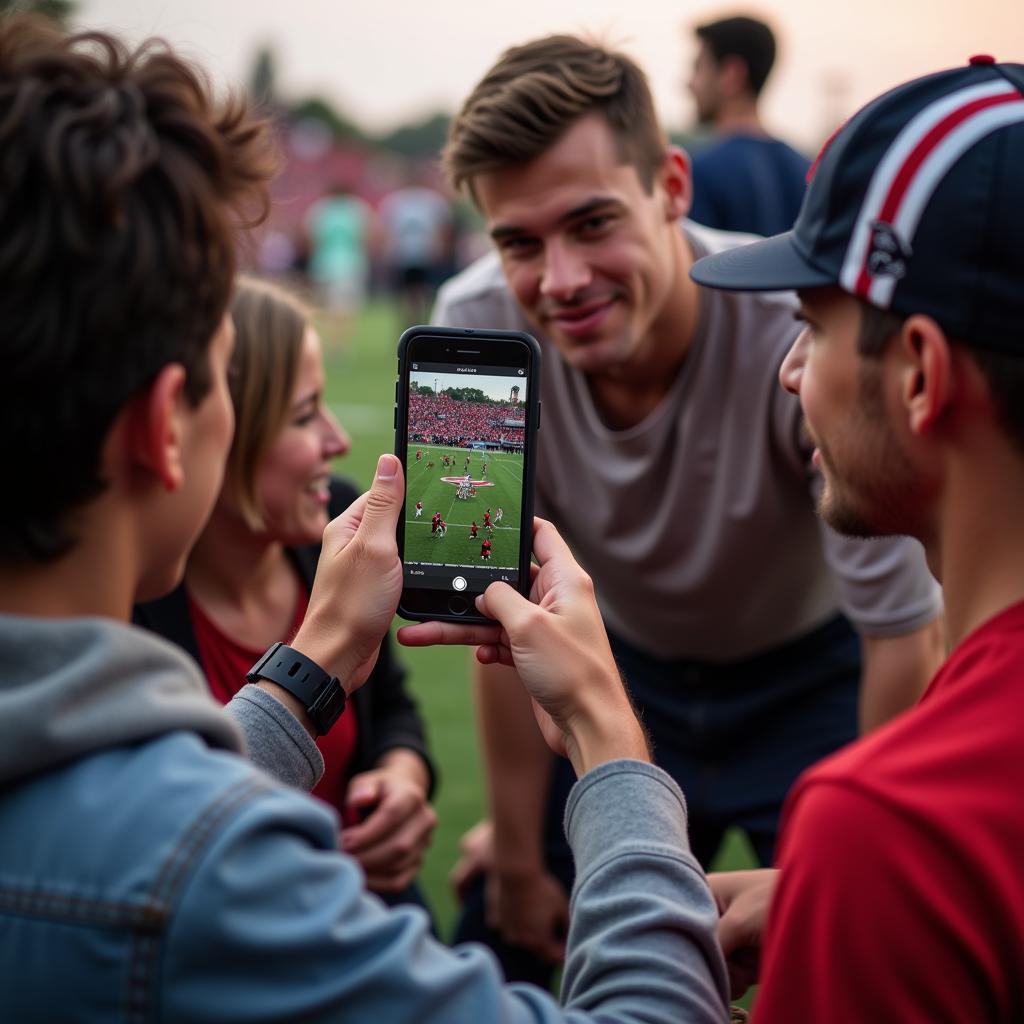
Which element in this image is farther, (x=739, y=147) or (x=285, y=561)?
(x=739, y=147)

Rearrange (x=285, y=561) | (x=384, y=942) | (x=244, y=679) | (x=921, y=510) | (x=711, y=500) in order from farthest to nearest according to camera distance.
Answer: (x=711, y=500) → (x=285, y=561) → (x=244, y=679) → (x=921, y=510) → (x=384, y=942)

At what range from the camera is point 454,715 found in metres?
5.64

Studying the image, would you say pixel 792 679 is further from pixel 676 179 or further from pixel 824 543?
pixel 676 179

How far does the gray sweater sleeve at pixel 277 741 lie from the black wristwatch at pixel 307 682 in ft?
0.14

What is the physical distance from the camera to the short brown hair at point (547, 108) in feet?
10.6

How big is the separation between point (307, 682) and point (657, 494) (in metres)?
1.80

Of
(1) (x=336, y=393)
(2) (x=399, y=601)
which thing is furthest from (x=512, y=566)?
(1) (x=336, y=393)

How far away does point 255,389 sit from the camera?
2.99 meters

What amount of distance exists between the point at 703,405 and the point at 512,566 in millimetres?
1405

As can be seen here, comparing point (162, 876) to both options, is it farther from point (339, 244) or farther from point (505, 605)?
point (339, 244)

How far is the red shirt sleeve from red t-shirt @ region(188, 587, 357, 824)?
169cm

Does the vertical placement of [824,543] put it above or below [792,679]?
above

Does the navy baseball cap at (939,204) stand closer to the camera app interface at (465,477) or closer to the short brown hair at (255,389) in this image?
the camera app interface at (465,477)

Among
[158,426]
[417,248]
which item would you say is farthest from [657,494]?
[417,248]
